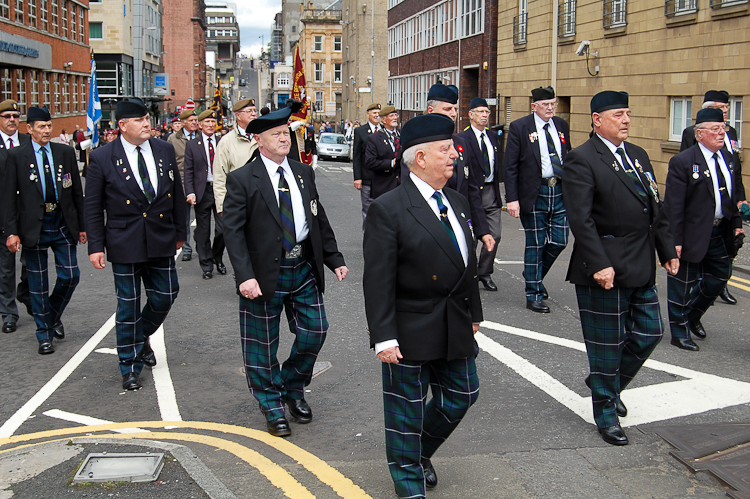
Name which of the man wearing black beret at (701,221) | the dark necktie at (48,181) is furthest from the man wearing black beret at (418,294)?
the dark necktie at (48,181)

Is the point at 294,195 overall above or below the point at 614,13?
below

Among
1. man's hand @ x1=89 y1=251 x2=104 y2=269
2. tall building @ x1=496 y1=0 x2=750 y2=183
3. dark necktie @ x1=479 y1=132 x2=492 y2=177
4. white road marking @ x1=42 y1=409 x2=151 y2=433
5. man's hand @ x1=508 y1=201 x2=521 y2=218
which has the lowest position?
white road marking @ x1=42 y1=409 x2=151 y2=433

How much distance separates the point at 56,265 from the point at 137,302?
154cm

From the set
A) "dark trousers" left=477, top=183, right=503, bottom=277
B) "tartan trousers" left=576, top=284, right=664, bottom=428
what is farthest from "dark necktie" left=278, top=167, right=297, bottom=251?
"dark trousers" left=477, top=183, right=503, bottom=277

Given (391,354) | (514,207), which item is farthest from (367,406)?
(514,207)

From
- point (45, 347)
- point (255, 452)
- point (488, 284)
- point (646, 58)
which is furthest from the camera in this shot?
point (646, 58)

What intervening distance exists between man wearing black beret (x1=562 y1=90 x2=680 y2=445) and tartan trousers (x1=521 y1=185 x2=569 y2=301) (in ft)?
10.7

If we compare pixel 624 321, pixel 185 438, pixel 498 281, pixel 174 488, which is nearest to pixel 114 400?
pixel 185 438

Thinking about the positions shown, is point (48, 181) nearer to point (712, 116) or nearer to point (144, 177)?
point (144, 177)

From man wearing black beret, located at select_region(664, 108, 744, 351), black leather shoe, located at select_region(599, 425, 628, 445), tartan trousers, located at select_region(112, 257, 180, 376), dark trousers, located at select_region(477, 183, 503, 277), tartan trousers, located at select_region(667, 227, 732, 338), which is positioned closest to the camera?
black leather shoe, located at select_region(599, 425, 628, 445)

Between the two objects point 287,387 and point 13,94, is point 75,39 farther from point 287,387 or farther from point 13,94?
point 287,387

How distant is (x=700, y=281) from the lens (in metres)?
7.59

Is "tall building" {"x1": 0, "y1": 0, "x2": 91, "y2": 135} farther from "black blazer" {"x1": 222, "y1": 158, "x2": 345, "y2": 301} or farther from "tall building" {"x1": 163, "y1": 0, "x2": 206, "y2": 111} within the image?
"tall building" {"x1": 163, "y1": 0, "x2": 206, "y2": 111}

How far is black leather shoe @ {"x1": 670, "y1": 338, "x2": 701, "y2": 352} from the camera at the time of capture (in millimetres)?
7246
